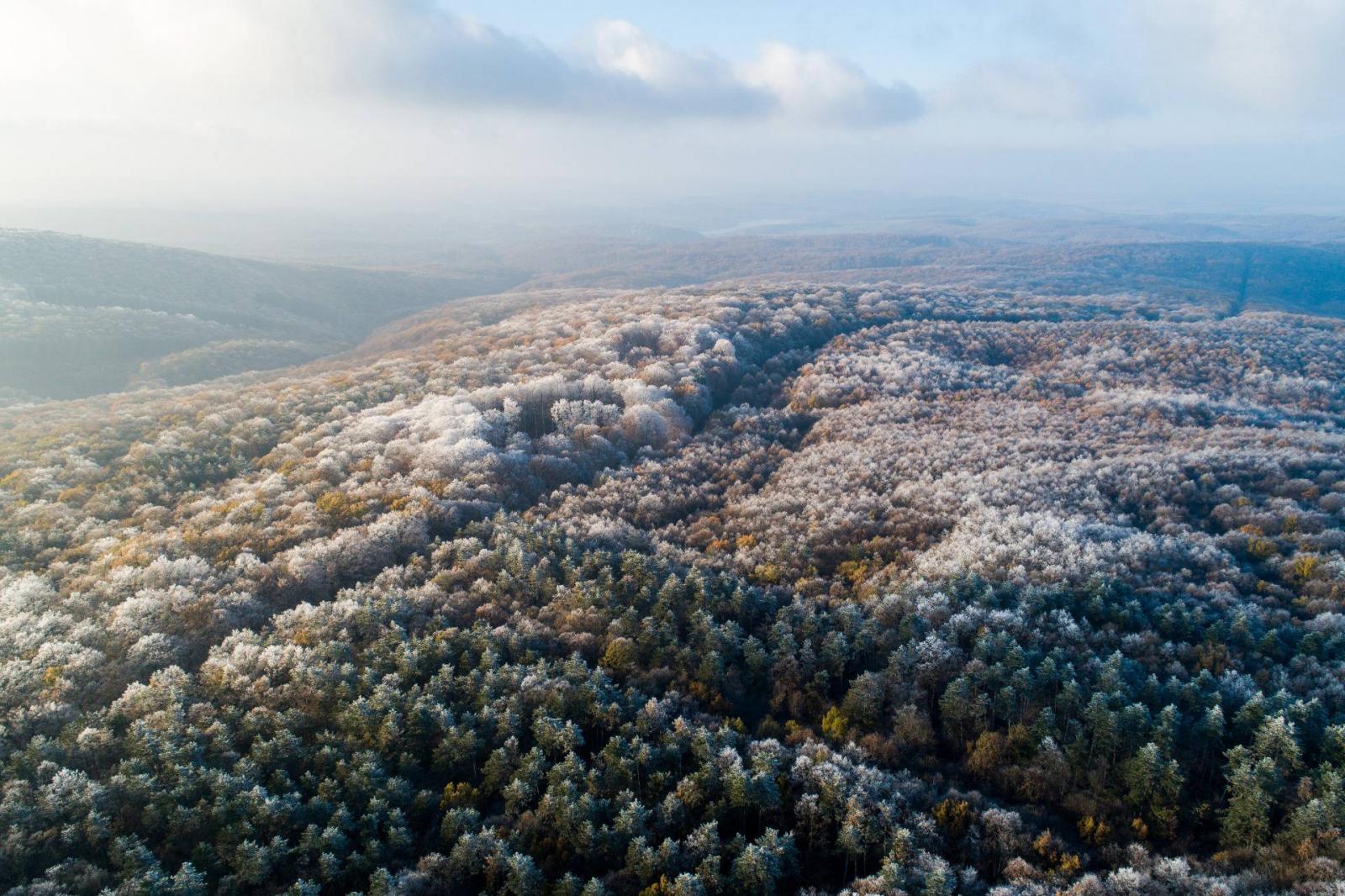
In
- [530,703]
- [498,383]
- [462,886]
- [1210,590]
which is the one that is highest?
[498,383]

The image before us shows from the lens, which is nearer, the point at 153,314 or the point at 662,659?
the point at 662,659

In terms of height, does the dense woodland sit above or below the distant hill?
below

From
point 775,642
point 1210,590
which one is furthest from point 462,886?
point 1210,590

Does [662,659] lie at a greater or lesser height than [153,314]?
lesser

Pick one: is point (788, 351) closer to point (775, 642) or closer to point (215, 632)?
point (775, 642)
